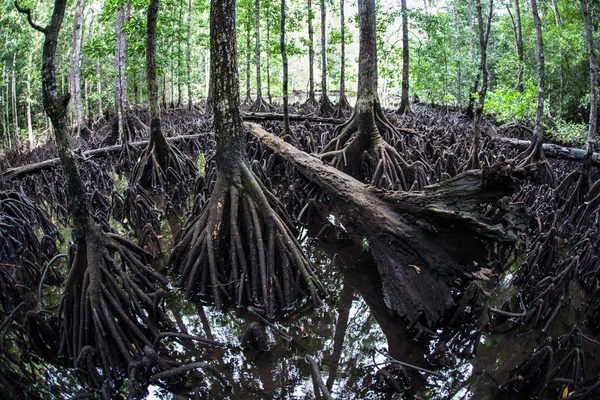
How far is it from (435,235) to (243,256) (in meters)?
1.76

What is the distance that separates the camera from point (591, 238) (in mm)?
4266

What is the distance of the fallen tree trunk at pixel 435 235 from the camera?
10.0ft

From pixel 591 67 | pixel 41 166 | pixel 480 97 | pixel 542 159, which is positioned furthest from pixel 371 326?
pixel 41 166

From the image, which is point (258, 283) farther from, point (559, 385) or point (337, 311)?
point (559, 385)

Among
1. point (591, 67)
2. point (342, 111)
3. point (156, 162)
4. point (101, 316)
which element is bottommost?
point (101, 316)

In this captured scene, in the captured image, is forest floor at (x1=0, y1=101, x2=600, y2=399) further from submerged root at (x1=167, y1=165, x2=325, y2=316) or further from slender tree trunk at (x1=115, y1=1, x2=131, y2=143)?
slender tree trunk at (x1=115, y1=1, x2=131, y2=143)

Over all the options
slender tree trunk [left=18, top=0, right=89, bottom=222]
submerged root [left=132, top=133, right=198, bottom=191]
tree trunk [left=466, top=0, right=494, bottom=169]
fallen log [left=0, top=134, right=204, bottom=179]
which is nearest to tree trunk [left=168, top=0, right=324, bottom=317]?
slender tree trunk [left=18, top=0, right=89, bottom=222]

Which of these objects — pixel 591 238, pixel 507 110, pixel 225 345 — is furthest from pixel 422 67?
pixel 225 345

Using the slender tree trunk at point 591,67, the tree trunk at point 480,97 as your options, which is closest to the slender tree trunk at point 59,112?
the tree trunk at point 480,97

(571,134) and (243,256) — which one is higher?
(571,134)

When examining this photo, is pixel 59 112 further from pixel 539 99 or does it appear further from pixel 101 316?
pixel 539 99

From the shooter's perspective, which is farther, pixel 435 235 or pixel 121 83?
pixel 121 83

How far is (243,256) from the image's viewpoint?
12.2ft

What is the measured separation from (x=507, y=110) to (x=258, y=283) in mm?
8360
